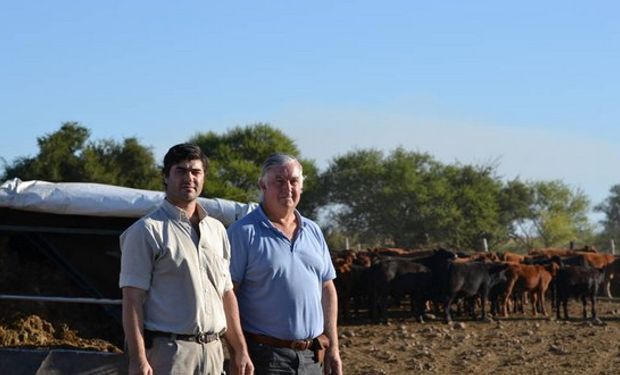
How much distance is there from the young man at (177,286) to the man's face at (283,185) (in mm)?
496

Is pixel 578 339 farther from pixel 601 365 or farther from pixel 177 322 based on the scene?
pixel 177 322

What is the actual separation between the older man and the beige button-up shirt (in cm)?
46

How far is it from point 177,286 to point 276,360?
0.84 metres

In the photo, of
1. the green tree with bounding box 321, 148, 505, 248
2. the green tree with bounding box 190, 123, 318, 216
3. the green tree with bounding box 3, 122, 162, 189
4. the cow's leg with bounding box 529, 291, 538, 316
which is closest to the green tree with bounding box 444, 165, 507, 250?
the green tree with bounding box 321, 148, 505, 248

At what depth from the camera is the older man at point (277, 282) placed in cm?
612

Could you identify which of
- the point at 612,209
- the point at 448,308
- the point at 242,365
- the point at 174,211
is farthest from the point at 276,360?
the point at 612,209

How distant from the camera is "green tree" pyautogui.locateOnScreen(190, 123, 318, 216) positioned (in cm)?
5881

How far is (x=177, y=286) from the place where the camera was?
18.4ft

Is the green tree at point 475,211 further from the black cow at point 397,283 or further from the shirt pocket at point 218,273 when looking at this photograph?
the shirt pocket at point 218,273

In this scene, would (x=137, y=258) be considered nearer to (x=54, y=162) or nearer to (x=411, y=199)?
(x=54, y=162)

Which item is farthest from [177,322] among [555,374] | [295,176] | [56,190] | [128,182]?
[128,182]

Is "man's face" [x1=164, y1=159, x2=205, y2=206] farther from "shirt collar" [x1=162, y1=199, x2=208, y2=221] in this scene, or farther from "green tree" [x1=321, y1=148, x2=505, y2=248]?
"green tree" [x1=321, y1=148, x2=505, y2=248]

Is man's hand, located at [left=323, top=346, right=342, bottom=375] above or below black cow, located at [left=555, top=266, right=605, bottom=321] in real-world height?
below

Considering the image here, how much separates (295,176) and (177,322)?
3.63ft
